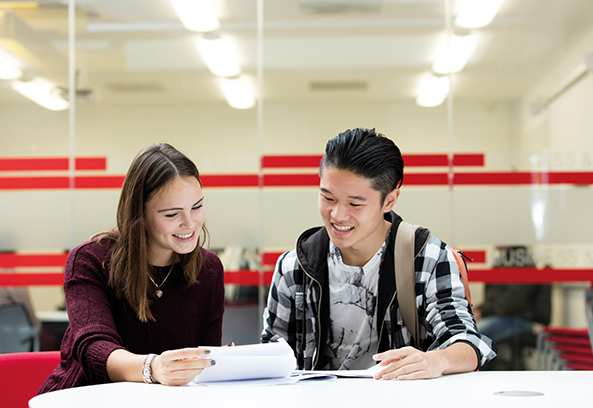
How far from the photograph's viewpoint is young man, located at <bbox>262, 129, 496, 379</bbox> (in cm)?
183

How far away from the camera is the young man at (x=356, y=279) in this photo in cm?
183

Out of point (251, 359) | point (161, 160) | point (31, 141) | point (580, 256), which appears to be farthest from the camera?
point (31, 141)

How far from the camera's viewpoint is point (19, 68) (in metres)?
3.83

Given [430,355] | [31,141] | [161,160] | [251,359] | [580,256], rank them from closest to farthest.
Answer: [251,359], [430,355], [161,160], [580,256], [31,141]

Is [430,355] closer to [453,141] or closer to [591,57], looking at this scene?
[453,141]

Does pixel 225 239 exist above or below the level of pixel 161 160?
below

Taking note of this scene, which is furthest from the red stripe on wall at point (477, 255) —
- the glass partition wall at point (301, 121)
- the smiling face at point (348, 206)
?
the smiling face at point (348, 206)

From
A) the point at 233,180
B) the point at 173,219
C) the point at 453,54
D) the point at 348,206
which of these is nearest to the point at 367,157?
the point at 348,206

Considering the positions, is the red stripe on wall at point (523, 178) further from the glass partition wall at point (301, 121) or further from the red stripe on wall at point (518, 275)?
the red stripe on wall at point (518, 275)

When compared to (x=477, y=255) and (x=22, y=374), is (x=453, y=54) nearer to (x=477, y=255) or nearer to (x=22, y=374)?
(x=477, y=255)

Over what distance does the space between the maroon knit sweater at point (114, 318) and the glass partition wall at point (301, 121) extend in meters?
1.67

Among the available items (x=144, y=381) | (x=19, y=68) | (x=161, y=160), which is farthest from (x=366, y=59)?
(x=144, y=381)

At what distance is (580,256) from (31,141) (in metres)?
3.94

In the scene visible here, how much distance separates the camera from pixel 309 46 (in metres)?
3.66
